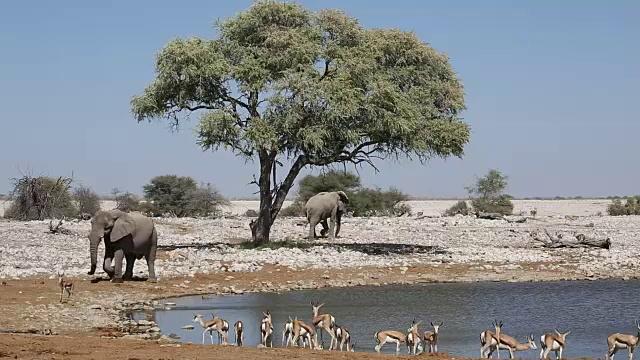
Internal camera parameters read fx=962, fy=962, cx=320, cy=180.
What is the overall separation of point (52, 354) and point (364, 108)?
21200 mm

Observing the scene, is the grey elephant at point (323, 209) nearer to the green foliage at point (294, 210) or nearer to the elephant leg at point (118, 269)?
the elephant leg at point (118, 269)

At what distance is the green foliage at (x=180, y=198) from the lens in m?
67.0

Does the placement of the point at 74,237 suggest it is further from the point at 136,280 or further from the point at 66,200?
the point at 66,200

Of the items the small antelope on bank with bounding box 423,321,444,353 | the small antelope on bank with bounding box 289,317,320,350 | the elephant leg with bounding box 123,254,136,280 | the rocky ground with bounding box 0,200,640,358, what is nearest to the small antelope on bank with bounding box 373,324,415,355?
the small antelope on bank with bounding box 423,321,444,353

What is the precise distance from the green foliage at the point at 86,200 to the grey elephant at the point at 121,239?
3891cm

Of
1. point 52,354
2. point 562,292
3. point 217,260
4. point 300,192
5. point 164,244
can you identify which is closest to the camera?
point 52,354

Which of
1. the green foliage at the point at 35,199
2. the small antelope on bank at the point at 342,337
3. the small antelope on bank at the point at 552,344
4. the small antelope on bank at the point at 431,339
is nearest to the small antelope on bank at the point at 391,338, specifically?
the small antelope on bank at the point at 431,339

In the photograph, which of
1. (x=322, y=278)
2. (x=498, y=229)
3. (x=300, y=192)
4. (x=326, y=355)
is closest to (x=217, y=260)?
(x=322, y=278)

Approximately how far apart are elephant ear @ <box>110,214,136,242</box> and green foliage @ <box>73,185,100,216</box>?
39.1m

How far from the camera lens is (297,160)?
35.0 meters

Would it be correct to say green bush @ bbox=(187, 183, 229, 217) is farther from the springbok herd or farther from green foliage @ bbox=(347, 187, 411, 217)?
the springbok herd

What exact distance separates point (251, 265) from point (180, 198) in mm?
40528

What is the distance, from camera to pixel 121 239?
2442cm

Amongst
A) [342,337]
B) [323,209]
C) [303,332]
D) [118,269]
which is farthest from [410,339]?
[323,209]
